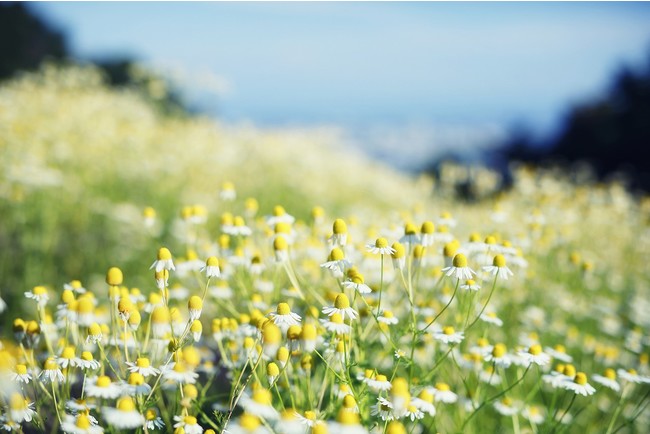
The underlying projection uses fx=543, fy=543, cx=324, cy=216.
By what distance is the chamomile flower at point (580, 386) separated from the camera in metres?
1.79

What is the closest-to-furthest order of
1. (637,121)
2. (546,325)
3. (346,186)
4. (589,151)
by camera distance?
(546,325)
(346,186)
(637,121)
(589,151)

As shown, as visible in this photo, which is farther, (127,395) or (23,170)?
(23,170)

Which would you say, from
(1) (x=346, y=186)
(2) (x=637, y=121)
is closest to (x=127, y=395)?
(1) (x=346, y=186)

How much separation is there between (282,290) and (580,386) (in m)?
1.28

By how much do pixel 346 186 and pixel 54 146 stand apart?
4.25 meters

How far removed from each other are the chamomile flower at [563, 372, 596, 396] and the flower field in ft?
0.04

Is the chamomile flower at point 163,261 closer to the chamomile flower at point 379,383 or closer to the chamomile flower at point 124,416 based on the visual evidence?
the chamomile flower at point 124,416

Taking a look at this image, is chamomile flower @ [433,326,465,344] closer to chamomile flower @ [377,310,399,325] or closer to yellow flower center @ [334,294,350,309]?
chamomile flower @ [377,310,399,325]

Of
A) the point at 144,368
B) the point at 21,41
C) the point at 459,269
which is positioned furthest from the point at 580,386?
the point at 21,41

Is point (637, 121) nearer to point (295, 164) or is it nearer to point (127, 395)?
point (295, 164)

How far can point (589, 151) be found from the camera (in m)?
17.9

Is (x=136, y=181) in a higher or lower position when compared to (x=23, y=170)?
lower

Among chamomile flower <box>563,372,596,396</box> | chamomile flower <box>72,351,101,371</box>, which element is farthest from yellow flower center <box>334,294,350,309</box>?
chamomile flower <box>563,372,596,396</box>

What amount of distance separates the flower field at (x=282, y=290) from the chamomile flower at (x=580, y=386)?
13mm
